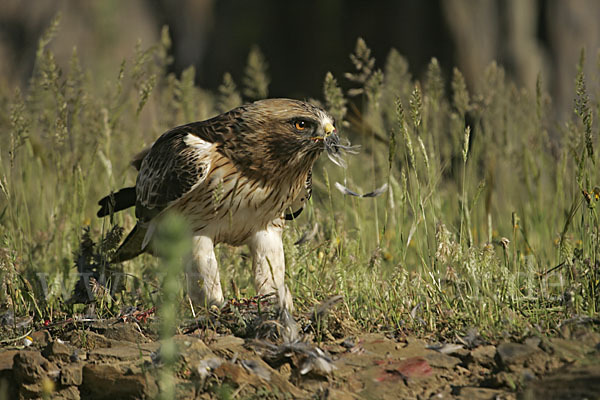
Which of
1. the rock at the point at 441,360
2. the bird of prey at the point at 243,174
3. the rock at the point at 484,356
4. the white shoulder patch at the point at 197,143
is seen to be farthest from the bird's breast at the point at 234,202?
the rock at the point at 484,356

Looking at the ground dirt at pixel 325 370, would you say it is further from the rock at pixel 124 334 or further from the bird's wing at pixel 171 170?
the bird's wing at pixel 171 170

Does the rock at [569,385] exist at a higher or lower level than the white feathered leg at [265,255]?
lower

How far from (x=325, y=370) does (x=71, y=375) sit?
3.07ft

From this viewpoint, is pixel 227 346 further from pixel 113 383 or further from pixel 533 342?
pixel 533 342

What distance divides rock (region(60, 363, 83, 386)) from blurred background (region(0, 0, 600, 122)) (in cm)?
300

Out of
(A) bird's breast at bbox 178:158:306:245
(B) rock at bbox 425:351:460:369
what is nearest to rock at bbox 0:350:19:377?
(A) bird's breast at bbox 178:158:306:245

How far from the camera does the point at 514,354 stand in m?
2.48

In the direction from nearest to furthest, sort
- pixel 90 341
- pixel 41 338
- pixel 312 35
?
pixel 90 341 < pixel 41 338 < pixel 312 35

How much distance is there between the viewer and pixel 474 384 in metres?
2.51

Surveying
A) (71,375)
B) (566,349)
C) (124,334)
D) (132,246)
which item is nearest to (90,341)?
(124,334)

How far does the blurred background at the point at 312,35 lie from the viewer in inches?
325

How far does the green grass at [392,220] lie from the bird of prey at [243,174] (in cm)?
19

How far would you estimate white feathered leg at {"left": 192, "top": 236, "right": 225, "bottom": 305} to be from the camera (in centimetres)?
346

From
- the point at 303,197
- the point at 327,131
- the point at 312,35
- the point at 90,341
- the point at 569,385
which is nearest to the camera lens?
the point at 569,385
